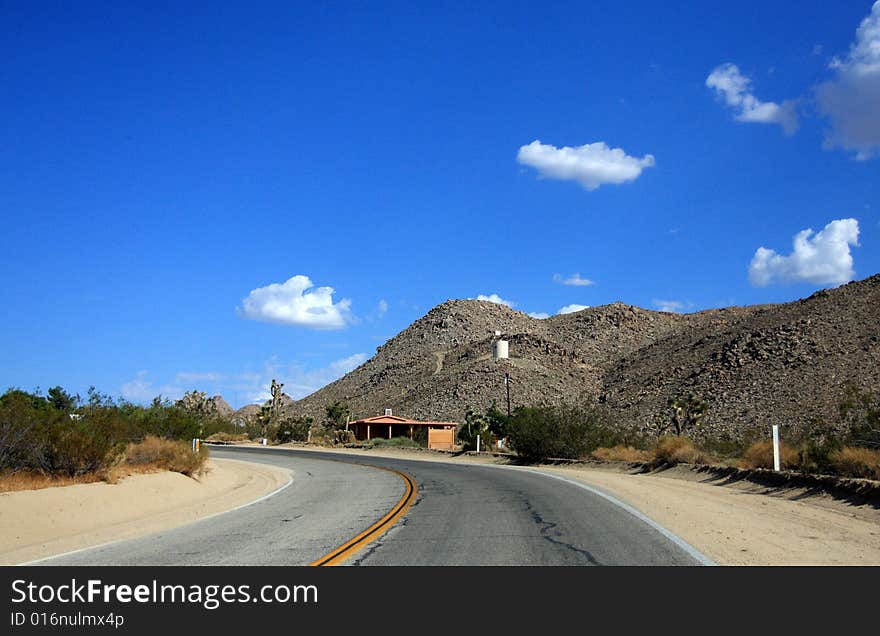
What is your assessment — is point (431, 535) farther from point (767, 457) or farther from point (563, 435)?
point (563, 435)

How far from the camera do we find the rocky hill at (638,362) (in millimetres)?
63125

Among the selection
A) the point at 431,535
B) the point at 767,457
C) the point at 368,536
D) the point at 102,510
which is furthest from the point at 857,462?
the point at 102,510

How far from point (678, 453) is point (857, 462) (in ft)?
34.4

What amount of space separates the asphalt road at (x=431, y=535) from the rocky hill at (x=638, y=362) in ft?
70.9

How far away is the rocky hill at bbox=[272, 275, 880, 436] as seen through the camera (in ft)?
207

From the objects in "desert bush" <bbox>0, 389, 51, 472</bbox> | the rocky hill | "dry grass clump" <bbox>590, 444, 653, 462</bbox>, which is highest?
the rocky hill

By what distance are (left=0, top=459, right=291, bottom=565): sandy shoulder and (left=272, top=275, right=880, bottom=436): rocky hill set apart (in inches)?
1016

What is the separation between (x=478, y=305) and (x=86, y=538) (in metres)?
139

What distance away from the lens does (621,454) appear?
35.0 meters

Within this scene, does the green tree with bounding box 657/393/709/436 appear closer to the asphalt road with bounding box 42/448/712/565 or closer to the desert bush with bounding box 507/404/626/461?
the desert bush with bounding box 507/404/626/461

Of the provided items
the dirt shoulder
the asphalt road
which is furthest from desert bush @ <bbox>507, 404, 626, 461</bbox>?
the asphalt road
